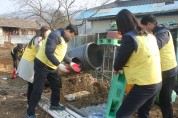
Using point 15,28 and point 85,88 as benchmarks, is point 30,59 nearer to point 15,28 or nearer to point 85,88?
point 85,88

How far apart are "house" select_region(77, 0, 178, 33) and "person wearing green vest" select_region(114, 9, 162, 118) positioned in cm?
989

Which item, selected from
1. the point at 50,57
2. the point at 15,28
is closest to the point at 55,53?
the point at 50,57

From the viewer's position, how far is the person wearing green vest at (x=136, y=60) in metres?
2.87

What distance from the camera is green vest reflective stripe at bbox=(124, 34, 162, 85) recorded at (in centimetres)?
290

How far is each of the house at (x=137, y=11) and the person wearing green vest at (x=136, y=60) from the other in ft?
32.4

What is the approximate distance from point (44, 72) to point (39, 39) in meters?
0.69

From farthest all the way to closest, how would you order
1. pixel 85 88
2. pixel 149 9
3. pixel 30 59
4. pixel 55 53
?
pixel 149 9 → pixel 85 88 → pixel 30 59 → pixel 55 53

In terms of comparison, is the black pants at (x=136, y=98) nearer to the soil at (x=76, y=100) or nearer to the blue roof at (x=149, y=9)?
the soil at (x=76, y=100)

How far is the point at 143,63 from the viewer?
115 inches

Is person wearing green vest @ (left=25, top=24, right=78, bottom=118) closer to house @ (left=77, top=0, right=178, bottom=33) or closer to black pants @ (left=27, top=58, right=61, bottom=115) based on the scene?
black pants @ (left=27, top=58, right=61, bottom=115)

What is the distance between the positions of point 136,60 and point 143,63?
0.08 m

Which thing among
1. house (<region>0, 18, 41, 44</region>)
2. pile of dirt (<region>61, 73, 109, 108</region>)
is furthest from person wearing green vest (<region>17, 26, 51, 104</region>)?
house (<region>0, 18, 41, 44</region>)

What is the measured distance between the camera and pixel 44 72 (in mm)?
4551

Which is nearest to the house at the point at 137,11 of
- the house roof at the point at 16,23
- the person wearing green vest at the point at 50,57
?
the person wearing green vest at the point at 50,57
